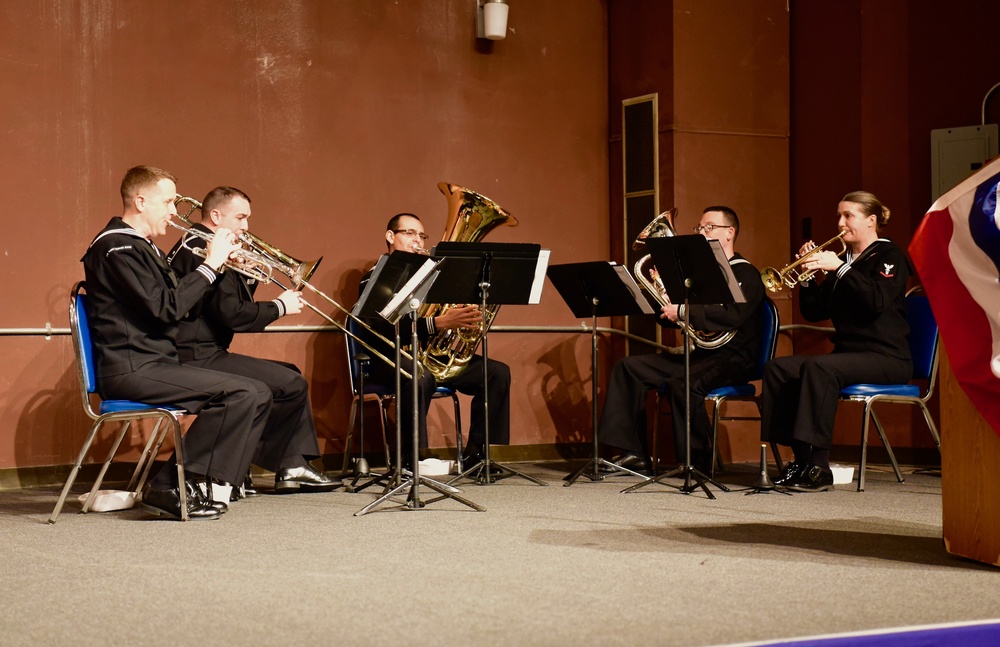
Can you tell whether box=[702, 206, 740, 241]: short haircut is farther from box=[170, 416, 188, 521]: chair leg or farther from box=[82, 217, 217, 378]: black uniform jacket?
box=[170, 416, 188, 521]: chair leg

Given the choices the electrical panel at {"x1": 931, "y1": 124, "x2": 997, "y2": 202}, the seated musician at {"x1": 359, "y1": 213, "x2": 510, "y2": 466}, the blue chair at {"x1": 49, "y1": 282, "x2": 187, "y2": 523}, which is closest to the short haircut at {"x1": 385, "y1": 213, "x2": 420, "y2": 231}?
the seated musician at {"x1": 359, "y1": 213, "x2": 510, "y2": 466}

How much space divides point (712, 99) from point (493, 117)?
1.35m

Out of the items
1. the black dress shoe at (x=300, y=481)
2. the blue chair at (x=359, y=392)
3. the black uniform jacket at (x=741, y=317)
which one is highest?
the black uniform jacket at (x=741, y=317)

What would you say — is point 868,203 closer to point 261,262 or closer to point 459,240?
point 459,240

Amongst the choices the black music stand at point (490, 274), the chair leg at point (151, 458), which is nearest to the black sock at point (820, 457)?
the black music stand at point (490, 274)

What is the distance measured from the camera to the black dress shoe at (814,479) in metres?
5.41

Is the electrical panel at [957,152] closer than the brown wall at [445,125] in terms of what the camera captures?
No

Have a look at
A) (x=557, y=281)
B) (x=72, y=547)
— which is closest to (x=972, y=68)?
(x=557, y=281)

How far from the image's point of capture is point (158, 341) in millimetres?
4715

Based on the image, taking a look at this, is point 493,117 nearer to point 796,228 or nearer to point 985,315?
point 796,228

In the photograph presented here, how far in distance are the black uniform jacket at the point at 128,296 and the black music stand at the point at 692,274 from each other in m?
2.01

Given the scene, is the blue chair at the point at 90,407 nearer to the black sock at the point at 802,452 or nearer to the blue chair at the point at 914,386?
the black sock at the point at 802,452

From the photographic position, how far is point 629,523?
4.30 metres

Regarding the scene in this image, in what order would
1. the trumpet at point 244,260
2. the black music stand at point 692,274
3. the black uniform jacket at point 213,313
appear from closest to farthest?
the black music stand at point 692,274 < the trumpet at point 244,260 < the black uniform jacket at point 213,313
